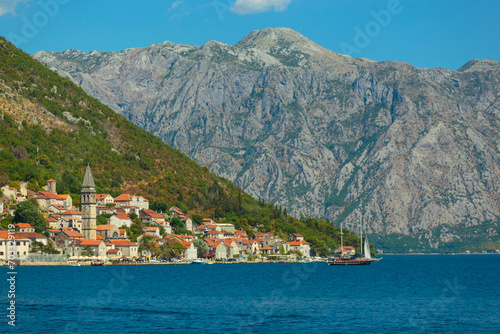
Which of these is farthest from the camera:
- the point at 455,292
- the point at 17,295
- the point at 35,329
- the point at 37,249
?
the point at 37,249

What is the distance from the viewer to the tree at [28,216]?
163 meters

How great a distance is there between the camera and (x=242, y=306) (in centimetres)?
8162

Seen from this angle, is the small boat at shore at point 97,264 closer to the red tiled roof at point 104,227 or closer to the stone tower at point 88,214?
the stone tower at point 88,214

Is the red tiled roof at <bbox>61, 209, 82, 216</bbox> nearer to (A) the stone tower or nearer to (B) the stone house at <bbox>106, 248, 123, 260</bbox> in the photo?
(A) the stone tower

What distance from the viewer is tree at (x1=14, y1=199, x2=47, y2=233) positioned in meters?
163

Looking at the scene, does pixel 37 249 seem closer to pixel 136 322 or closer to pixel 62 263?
pixel 62 263

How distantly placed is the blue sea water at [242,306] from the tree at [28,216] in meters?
45.5

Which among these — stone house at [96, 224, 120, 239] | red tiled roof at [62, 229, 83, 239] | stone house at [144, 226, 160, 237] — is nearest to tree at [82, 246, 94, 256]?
red tiled roof at [62, 229, 83, 239]

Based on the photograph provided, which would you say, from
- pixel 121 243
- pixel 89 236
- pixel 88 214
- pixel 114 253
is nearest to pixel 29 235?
pixel 89 236

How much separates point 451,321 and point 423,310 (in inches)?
364

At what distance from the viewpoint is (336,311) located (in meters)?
78.2

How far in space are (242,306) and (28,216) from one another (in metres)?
96.2

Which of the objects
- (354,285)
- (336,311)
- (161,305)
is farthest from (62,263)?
(336,311)

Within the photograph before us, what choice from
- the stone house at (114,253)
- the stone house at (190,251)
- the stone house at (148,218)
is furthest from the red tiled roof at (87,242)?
the stone house at (190,251)
